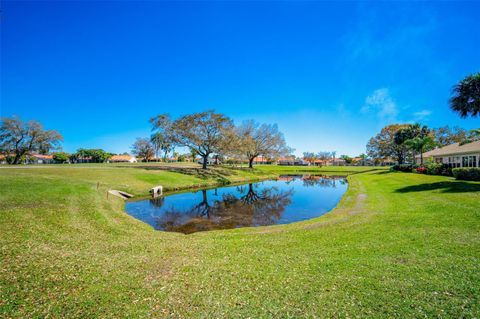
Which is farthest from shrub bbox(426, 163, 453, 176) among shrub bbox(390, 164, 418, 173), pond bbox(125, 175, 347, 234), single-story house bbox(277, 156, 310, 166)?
single-story house bbox(277, 156, 310, 166)

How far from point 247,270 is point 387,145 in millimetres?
76778

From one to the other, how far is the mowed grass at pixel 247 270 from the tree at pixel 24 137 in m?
58.6

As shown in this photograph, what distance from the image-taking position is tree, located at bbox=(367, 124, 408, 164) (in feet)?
217

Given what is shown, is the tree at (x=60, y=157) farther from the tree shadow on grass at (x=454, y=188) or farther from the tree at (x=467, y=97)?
the tree at (x=467, y=97)

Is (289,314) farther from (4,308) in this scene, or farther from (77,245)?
(77,245)

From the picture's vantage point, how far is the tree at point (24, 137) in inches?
Result: 2004

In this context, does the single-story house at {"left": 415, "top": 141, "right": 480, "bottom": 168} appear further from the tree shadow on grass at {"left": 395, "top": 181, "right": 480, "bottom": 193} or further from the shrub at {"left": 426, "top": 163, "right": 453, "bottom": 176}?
the tree shadow on grass at {"left": 395, "top": 181, "right": 480, "bottom": 193}

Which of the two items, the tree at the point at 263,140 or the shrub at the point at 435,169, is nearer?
the shrub at the point at 435,169

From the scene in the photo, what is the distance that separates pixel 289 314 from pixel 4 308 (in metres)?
6.03

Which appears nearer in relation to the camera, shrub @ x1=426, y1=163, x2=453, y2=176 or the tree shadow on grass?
the tree shadow on grass

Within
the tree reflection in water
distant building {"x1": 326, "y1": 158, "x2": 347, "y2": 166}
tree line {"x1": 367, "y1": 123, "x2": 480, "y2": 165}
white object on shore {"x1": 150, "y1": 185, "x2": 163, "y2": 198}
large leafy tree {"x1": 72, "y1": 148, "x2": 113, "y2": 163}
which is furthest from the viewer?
distant building {"x1": 326, "y1": 158, "x2": 347, "y2": 166}

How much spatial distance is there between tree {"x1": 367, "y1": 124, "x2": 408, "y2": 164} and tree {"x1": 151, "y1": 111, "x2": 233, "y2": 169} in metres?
53.2

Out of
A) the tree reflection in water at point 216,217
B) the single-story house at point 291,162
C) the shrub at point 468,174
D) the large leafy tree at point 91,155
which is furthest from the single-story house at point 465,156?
the large leafy tree at point 91,155

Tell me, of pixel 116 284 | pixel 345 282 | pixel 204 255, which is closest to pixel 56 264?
pixel 116 284
